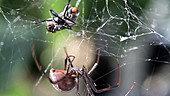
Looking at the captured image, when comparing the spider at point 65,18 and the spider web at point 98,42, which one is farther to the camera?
the spider web at point 98,42

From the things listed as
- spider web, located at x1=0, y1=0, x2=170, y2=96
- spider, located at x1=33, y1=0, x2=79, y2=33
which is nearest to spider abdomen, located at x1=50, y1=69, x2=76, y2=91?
spider, located at x1=33, y1=0, x2=79, y2=33

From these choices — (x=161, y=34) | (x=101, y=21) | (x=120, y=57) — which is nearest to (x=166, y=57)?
(x=161, y=34)

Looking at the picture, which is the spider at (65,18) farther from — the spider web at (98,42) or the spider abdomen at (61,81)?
the spider web at (98,42)

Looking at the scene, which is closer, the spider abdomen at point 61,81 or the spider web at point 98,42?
the spider abdomen at point 61,81

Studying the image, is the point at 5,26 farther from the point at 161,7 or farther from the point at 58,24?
the point at 161,7

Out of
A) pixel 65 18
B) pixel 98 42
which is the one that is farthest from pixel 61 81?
pixel 98 42

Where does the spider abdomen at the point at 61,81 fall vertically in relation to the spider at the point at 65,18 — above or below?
below

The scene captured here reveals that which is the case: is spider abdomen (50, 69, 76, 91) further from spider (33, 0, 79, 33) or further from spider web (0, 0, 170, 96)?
spider web (0, 0, 170, 96)

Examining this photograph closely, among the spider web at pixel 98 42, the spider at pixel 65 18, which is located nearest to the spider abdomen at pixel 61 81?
the spider at pixel 65 18

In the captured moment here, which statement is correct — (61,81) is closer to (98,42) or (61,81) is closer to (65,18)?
(65,18)
